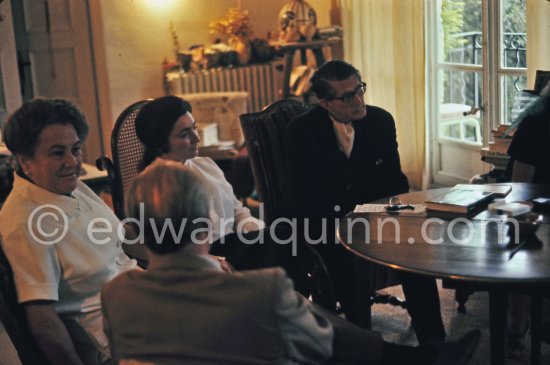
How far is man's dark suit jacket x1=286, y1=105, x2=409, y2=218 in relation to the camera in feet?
10.3

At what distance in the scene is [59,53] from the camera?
5.92 metres

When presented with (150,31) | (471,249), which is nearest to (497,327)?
(471,249)

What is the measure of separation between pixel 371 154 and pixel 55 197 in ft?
4.90

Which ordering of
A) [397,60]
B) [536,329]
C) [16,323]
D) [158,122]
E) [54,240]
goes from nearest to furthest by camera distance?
[16,323], [54,240], [536,329], [158,122], [397,60]

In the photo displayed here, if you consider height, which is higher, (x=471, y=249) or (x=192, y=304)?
(x=192, y=304)

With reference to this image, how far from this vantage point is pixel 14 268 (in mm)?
1911

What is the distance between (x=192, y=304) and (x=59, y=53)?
4875mm

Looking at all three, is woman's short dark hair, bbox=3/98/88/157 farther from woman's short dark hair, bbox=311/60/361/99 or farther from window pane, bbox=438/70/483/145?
window pane, bbox=438/70/483/145

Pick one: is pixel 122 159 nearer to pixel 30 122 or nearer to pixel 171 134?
pixel 171 134

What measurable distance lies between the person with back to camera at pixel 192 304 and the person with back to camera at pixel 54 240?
0.44 m

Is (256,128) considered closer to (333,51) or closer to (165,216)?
(165,216)

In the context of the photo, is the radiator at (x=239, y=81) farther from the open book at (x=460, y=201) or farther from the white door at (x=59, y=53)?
the open book at (x=460, y=201)

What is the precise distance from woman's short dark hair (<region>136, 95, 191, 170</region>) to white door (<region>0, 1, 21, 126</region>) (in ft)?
9.21

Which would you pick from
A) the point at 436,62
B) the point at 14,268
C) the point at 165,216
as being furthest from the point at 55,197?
the point at 436,62
